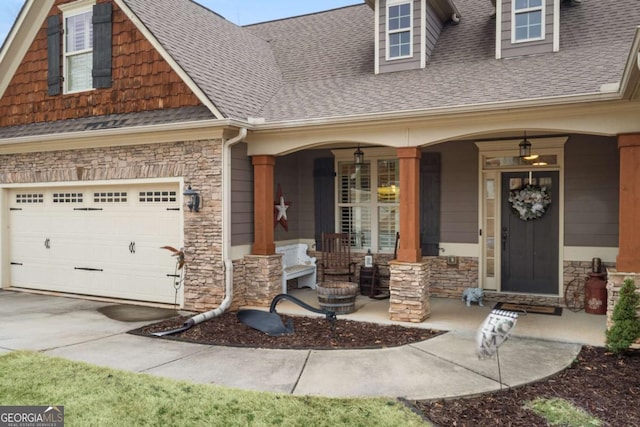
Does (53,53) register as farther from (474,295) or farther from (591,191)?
(591,191)

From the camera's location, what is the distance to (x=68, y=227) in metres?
9.11

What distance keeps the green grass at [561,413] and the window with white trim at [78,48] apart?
28.1 feet

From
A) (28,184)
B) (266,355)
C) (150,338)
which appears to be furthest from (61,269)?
(266,355)

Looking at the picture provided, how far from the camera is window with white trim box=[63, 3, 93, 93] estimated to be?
28.9 ft

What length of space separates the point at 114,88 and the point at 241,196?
3098mm

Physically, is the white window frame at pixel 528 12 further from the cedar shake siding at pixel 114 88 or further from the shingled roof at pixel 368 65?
the cedar shake siding at pixel 114 88

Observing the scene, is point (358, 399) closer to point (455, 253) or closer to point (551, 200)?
point (455, 253)

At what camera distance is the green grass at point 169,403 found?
3.72m

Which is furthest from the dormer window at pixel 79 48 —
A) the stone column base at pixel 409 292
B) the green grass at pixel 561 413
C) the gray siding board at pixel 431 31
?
the green grass at pixel 561 413

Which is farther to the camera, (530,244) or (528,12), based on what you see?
(530,244)

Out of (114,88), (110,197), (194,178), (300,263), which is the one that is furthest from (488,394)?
(114,88)

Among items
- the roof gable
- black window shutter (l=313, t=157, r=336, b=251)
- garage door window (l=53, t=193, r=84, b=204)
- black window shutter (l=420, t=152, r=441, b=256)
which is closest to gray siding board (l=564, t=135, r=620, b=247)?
black window shutter (l=420, t=152, r=441, b=256)

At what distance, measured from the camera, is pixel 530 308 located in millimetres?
7504

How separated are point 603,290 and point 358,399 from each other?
489cm
